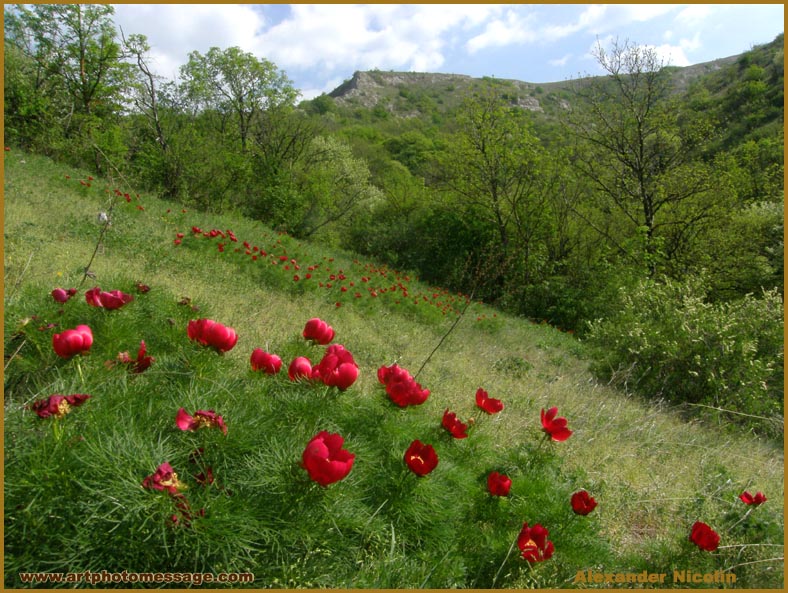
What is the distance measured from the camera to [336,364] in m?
1.65

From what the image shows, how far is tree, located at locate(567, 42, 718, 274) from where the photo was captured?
1305 centimetres

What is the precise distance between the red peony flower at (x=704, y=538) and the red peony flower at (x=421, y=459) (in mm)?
1178

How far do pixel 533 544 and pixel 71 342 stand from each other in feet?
5.72

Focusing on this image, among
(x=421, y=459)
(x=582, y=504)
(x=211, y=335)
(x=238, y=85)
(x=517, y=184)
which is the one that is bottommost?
(x=582, y=504)

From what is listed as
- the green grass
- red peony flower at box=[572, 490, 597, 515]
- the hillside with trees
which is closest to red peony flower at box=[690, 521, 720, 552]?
the green grass

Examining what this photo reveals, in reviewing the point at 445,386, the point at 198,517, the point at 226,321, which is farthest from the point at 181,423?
the point at 445,386

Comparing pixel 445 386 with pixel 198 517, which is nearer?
pixel 198 517

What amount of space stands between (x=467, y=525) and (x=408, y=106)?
340 feet

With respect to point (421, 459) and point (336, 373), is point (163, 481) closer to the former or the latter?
point (336, 373)

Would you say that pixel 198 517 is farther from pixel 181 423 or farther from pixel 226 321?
pixel 226 321

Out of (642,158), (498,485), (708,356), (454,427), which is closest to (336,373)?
(454,427)

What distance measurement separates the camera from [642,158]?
13.7m

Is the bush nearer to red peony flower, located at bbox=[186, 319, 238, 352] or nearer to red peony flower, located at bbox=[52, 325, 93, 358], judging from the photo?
red peony flower, located at bbox=[186, 319, 238, 352]

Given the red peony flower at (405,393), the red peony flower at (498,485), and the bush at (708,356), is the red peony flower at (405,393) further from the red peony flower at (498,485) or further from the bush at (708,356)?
the bush at (708,356)
